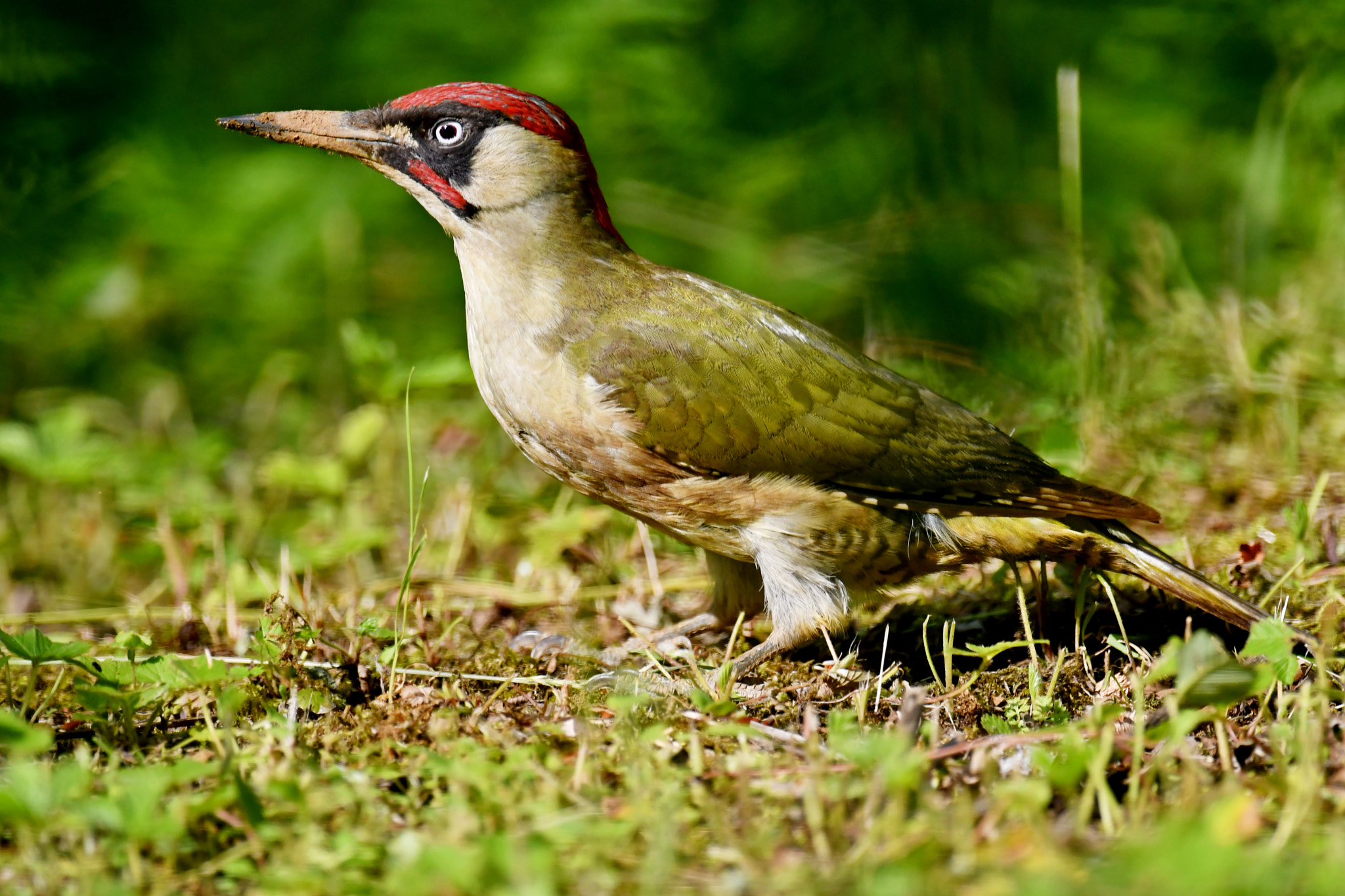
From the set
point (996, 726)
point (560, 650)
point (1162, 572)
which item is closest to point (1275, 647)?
point (996, 726)

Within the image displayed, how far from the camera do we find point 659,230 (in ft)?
25.8

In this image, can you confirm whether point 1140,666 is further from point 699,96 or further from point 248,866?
point 699,96

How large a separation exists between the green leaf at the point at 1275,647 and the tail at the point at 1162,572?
577 millimetres

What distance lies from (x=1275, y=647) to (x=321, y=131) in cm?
302

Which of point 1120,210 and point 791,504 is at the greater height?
point 1120,210

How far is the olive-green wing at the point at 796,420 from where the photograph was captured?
12.0ft

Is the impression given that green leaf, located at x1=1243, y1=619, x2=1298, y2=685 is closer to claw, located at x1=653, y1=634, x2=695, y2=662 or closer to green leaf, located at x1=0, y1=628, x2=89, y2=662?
claw, located at x1=653, y1=634, x2=695, y2=662

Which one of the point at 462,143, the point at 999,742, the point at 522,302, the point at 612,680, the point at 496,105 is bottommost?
the point at 612,680

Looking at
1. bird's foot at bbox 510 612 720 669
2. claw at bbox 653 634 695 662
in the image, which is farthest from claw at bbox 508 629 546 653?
claw at bbox 653 634 695 662

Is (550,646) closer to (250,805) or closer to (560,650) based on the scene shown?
(560,650)

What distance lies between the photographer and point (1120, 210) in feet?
25.7

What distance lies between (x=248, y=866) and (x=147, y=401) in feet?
15.6

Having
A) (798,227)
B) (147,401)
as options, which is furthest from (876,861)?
(798,227)

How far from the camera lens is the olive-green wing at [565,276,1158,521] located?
143 inches
